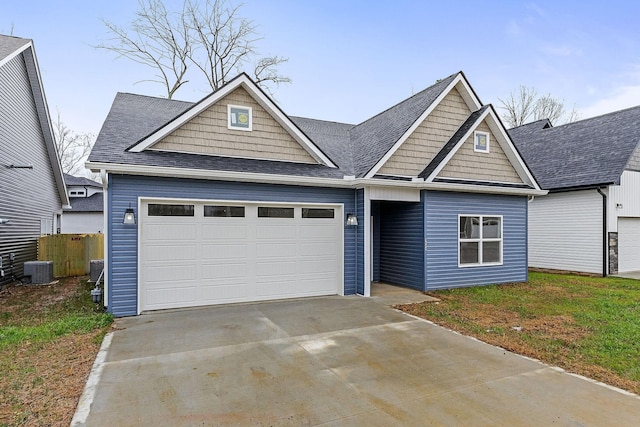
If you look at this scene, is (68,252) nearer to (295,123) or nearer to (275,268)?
(275,268)

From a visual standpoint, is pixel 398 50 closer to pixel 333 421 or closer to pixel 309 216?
pixel 309 216

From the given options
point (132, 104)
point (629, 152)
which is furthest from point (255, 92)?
point (629, 152)

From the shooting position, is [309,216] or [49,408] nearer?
[49,408]

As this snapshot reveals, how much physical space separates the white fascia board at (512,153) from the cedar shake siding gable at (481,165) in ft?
0.30

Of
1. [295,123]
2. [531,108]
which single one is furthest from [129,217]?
[531,108]

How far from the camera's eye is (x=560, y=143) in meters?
15.4

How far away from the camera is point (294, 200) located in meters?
8.43

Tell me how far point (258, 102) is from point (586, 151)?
1315 centimetres

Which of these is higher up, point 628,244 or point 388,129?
point 388,129

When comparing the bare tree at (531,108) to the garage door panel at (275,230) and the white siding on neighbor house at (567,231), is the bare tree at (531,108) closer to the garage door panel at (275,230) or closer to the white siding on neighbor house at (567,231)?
the white siding on neighbor house at (567,231)

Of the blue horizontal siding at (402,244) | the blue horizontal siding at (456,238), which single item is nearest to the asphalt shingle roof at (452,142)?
the blue horizontal siding at (456,238)

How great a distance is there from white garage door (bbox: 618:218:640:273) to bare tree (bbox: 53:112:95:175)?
3386 centimetres

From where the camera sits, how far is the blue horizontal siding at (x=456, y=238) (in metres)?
9.33

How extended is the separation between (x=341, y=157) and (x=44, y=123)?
1146cm
